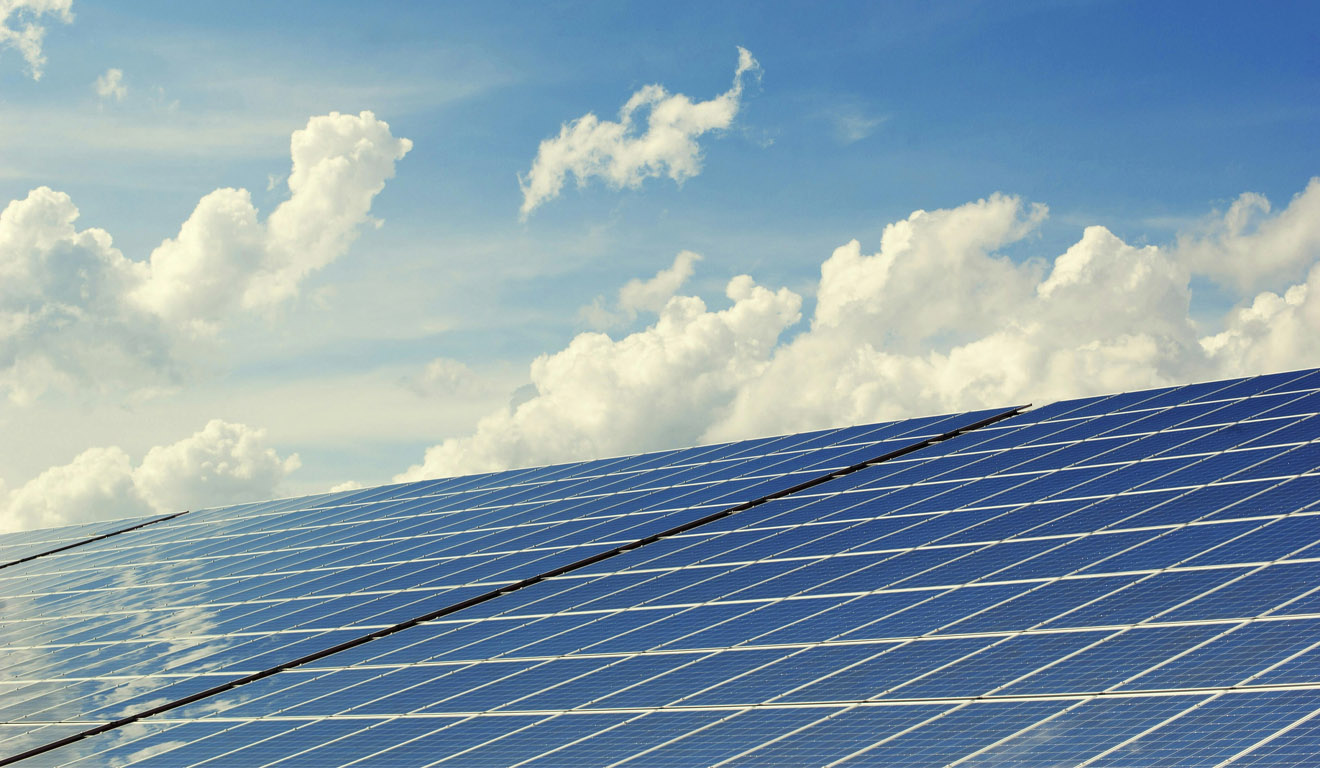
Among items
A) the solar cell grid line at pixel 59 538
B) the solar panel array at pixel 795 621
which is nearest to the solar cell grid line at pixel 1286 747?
the solar panel array at pixel 795 621

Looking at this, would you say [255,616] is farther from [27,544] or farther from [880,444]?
[27,544]

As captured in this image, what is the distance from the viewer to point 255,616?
2858 centimetres

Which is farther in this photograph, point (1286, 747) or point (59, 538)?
point (59, 538)

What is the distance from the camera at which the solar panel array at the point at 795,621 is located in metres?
15.1

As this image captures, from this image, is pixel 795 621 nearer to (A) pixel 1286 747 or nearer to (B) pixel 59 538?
(A) pixel 1286 747

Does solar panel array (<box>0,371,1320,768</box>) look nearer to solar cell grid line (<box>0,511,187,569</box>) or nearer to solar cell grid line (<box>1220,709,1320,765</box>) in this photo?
solar cell grid line (<box>1220,709,1320,765</box>)

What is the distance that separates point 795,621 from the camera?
19844 mm

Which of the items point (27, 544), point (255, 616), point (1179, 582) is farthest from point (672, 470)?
point (27, 544)

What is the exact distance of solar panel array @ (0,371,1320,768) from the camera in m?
15.1

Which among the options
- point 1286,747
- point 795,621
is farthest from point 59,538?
point 1286,747

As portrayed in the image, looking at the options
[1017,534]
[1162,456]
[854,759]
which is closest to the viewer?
[854,759]

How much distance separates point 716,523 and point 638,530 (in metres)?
2.04

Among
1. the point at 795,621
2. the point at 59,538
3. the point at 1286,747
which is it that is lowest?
the point at 1286,747

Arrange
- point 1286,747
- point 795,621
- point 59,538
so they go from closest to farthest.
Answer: point 1286,747 < point 795,621 < point 59,538
